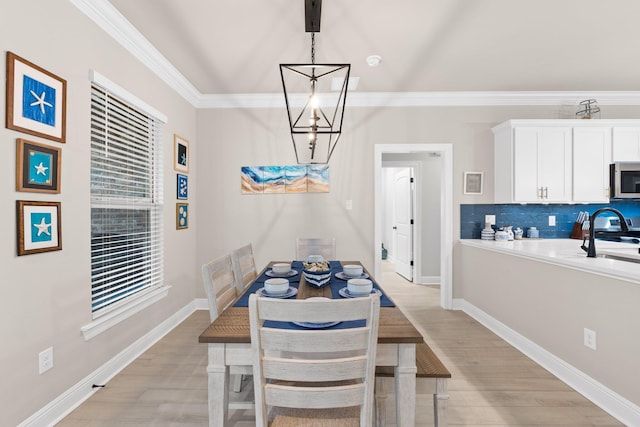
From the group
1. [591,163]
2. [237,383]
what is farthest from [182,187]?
[591,163]

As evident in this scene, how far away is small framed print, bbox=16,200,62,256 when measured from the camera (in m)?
1.62

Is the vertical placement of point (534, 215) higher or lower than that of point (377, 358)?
higher

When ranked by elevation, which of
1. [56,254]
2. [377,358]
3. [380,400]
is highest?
[56,254]

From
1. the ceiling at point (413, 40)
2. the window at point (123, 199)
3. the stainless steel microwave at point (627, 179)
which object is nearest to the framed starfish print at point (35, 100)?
the window at point (123, 199)

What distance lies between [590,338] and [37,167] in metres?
3.58

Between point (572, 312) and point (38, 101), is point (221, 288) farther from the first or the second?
point (572, 312)

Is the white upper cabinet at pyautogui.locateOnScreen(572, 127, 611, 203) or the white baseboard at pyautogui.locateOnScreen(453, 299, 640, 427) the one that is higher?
the white upper cabinet at pyautogui.locateOnScreen(572, 127, 611, 203)

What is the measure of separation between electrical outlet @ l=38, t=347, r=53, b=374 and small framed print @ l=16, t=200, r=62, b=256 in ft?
1.91

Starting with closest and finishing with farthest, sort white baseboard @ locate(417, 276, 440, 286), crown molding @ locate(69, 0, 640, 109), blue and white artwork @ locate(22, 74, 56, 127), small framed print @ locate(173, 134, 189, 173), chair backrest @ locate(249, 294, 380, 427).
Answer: chair backrest @ locate(249, 294, 380, 427) < blue and white artwork @ locate(22, 74, 56, 127) < small framed print @ locate(173, 134, 189, 173) < crown molding @ locate(69, 0, 640, 109) < white baseboard @ locate(417, 276, 440, 286)

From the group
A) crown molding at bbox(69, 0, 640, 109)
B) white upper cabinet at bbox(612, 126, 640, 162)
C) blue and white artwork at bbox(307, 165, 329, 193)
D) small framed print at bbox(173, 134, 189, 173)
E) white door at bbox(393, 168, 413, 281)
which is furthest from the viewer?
white door at bbox(393, 168, 413, 281)

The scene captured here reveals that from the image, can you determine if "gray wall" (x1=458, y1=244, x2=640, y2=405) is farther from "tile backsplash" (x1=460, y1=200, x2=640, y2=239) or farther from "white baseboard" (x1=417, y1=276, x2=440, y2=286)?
"white baseboard" (x1=417, y1=276, x2=440, y2=286)

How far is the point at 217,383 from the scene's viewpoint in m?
1.32

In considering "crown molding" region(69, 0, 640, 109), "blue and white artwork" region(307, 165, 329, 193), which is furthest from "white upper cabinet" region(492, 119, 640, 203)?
"blue and white artwork" region(307, 165, 329, 193)

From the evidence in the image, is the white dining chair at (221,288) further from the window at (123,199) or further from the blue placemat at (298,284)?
the window at (123,199)
